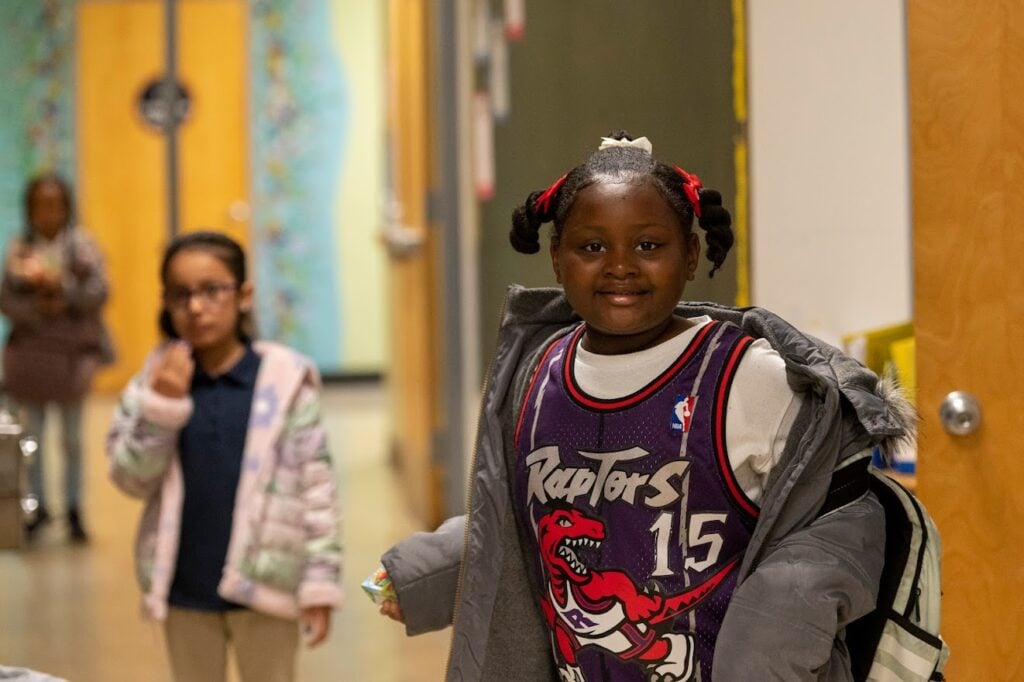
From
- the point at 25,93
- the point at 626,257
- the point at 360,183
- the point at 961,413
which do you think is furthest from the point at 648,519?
the point at 360,183

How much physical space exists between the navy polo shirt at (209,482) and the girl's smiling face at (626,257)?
1125 millimetres

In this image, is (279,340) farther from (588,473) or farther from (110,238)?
(588,473)

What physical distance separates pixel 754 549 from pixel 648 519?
12cm

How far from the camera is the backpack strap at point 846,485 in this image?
4.66 ft

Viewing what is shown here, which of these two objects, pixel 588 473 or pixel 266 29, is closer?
pixel 588 473

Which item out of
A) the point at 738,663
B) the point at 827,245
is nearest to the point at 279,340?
the point at 827,245

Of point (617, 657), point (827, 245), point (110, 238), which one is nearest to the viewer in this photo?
point (617, 657)

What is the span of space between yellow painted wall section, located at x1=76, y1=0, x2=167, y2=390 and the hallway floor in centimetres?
324

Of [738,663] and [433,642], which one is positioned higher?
[738,663]

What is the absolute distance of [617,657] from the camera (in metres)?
1.50

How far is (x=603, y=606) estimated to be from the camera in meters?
1.50

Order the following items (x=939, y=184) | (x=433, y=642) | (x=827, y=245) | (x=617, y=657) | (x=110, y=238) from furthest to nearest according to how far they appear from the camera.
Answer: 1. (x=110, y=238)
2. (x=433, y=642)
3. (x=827, y=245)
4. (x=939, y=184)
5. (x=617, y=657)

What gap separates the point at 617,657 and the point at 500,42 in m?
2.57

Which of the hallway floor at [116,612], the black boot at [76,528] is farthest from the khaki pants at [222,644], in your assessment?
the black boot at [76,528]
